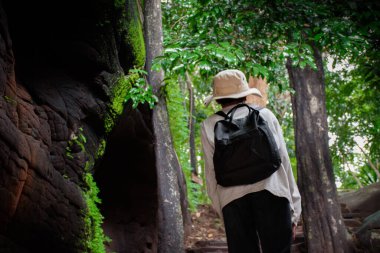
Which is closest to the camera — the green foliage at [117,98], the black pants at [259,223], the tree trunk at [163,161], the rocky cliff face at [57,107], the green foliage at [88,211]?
the black pants at [259,223]

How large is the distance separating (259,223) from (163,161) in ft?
9.48

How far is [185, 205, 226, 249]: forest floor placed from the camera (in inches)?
397

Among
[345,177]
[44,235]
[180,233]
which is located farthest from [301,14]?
[345,177]

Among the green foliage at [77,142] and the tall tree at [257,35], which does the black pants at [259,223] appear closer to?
the green foliage at [77,142]

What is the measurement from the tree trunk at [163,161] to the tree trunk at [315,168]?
131 inches

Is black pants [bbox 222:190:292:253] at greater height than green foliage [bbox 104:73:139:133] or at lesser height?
lesser

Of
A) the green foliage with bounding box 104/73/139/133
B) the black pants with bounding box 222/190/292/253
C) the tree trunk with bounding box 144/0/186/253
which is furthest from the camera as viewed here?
the tree trunk with bounding box 144/0/186/253

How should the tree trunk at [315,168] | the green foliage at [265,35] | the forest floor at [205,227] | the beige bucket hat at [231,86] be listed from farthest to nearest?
the forest floor at [205,227], the tree trunk at [315,168], the green foliage at [265,35], the beige bucket hat at [231,86]

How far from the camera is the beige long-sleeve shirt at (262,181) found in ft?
10.3

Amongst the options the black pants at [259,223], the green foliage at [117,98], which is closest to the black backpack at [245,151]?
the black pants at [259,223]

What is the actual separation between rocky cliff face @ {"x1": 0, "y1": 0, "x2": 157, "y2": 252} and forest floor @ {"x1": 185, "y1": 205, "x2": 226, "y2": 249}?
3.97 metres

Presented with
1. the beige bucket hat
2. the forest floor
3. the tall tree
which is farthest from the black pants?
the forest floor

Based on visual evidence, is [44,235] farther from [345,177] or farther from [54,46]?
[345,177]

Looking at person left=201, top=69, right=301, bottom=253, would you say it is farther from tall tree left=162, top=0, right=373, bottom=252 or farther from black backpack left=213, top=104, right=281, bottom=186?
tall tree left=162, top=0, right=373, bottom=252
